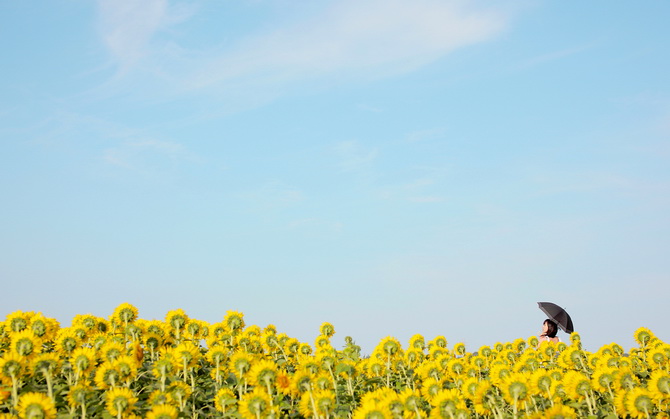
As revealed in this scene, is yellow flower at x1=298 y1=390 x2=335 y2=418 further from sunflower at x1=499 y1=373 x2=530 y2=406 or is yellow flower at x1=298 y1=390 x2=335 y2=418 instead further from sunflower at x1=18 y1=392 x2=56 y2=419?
sunflower at x1=18 y1=392 x2=56 y2=419

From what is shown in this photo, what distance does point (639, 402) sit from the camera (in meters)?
8.01

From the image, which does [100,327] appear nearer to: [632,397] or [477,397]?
[477,397]

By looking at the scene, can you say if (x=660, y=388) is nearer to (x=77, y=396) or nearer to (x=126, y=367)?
(x=126, y=367)

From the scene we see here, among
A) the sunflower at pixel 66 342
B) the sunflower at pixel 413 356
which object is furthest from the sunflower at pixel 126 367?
the sunflower at pixel 413 356

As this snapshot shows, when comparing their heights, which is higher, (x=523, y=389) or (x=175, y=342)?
(x=175, y=342)

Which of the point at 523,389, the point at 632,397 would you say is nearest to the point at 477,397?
the point at 523,389

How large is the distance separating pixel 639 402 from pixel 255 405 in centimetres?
487

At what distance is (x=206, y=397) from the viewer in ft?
29.6

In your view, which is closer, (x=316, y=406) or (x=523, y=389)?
(x=316, y=406)

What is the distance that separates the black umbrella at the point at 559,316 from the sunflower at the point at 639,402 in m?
16.8

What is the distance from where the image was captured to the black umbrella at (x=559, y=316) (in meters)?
24.3

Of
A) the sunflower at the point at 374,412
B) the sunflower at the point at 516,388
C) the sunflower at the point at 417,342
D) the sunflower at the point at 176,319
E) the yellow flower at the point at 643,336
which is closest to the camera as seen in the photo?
the sunflower at the point at 374,412

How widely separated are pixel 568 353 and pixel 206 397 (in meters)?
7.10

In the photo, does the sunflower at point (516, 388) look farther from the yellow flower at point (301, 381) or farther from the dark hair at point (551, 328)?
the dark hair at point (551, 328)
